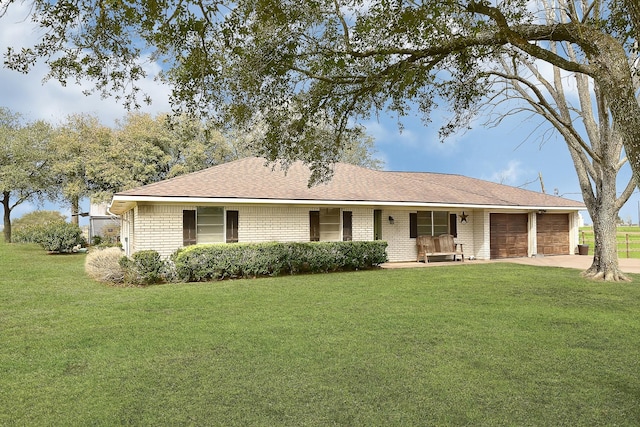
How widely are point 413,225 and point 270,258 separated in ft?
27.4

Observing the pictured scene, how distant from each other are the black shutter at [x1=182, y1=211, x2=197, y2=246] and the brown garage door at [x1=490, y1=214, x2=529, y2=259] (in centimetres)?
1465

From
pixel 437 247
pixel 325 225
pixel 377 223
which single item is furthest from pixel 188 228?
pixel 437 247

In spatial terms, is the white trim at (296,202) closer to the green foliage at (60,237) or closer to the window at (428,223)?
the window at (428,223)

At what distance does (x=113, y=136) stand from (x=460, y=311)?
33.1 meters

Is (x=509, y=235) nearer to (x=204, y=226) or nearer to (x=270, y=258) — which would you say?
(x=270, y=258)

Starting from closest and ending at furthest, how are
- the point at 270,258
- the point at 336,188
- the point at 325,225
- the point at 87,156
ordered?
the point at 270,258, the point at 325,225, the point at 336,188, the point at 87,156

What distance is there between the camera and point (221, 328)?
23.9 ft

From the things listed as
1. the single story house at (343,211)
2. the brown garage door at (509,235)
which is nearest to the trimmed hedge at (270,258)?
the single story house at (343,211)

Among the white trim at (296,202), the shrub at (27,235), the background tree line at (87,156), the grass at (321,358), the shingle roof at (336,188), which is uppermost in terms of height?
the background tree line at (87,156)

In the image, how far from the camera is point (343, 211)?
1808 centimetres

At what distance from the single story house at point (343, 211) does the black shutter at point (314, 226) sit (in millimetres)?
41

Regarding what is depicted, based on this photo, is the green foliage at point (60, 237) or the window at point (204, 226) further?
the green foliage at point (60, 237)

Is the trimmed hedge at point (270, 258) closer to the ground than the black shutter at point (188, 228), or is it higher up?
closer to the ground

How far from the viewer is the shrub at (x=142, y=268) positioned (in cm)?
1267
